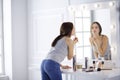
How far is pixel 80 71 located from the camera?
10.7ft

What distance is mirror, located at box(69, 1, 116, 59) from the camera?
136 inches

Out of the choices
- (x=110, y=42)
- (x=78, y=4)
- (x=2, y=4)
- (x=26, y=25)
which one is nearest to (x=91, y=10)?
(x=78, y=4)

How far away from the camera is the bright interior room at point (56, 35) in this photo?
3428 mm

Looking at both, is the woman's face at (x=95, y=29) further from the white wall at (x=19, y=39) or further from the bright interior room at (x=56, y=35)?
the white wall at (x=19, y=39)

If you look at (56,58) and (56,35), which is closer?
(56,58)

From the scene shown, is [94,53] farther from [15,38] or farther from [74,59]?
[15,38]

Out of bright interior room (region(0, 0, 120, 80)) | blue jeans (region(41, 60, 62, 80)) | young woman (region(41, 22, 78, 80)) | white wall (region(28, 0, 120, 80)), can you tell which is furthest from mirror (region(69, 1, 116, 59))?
blue jeans (region(41, 60, 62, 80))

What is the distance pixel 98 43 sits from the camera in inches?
140

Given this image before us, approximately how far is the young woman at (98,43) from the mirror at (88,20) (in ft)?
0.16

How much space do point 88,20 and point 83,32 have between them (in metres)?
0.17

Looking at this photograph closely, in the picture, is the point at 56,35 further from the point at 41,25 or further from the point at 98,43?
the point at 98,43

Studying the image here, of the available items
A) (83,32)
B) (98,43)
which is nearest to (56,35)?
(83,32)

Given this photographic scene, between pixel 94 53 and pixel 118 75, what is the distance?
44cm

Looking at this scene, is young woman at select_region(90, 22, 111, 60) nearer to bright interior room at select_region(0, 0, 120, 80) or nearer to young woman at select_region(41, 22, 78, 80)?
bright interior room at select_region(0, 0, 120, 80)
